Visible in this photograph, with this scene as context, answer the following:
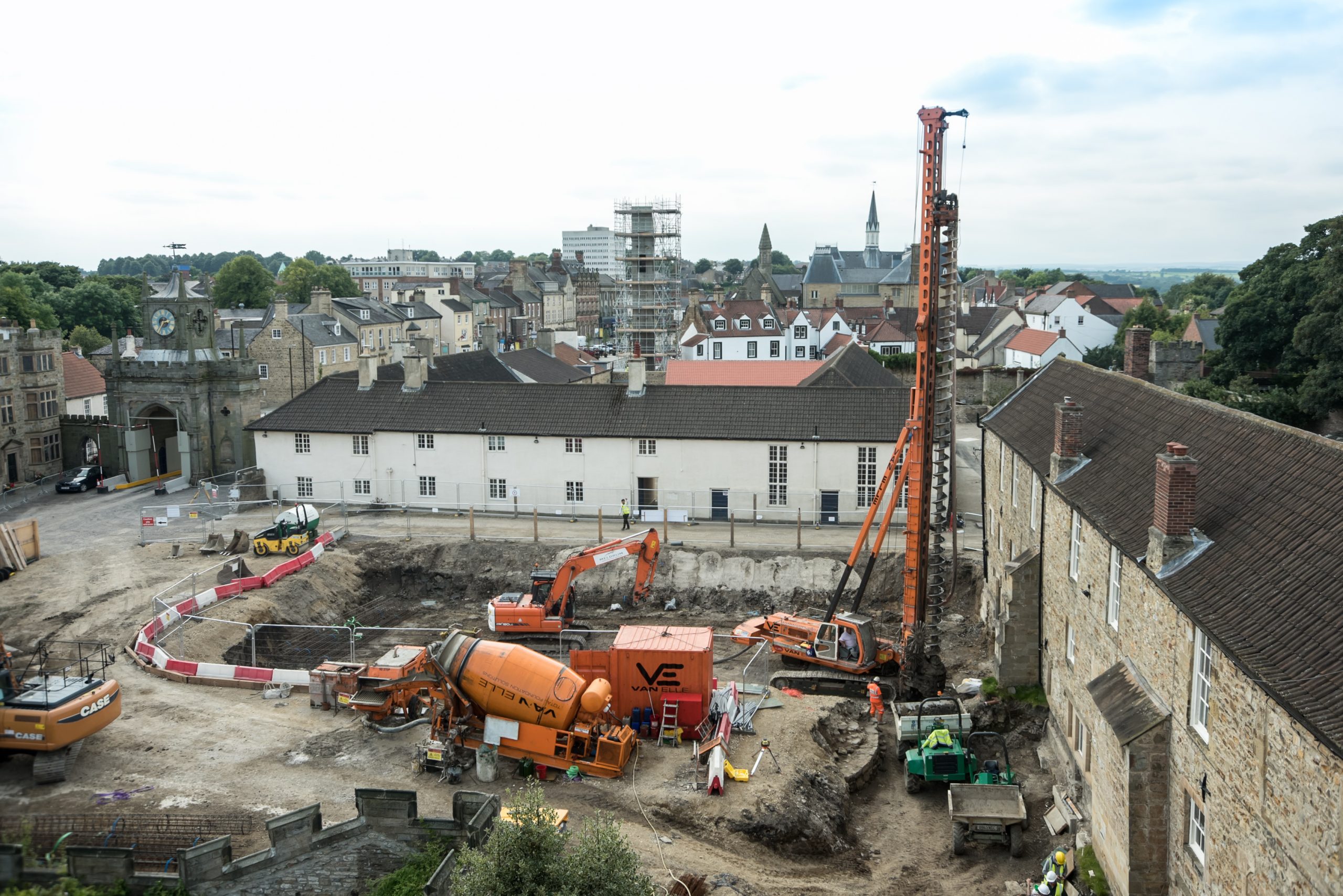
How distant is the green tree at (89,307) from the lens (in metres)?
103

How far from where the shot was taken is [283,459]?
48906 millimetres

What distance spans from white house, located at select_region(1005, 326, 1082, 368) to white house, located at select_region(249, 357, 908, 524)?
44.1m

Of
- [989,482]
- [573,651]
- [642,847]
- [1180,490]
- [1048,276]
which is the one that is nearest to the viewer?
[1180,490]

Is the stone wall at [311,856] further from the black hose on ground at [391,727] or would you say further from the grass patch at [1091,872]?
the grass patch at [1091,872]

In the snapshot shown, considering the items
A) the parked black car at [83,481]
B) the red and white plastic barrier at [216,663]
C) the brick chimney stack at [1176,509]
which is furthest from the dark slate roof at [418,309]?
the brick chimney stack at [1176,509]

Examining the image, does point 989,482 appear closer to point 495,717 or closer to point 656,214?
point 495,717

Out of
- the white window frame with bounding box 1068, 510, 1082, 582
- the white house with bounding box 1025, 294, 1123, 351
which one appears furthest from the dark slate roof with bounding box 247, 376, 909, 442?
the white house with bounding box 1025, 294, 1123, 351

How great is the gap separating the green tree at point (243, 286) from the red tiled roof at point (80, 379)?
4977 cm

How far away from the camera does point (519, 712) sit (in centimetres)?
2406

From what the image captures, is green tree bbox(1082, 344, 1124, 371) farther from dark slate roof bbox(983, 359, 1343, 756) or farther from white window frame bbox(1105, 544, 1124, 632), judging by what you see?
white window frame bbox(1105, 544, 1124, 632)

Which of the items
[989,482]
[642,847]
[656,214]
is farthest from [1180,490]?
[656,214]

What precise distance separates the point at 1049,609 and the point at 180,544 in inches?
1323

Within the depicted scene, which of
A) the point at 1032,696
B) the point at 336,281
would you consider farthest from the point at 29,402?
the point at 336,281

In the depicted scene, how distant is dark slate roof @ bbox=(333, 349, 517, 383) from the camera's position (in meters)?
61.0
